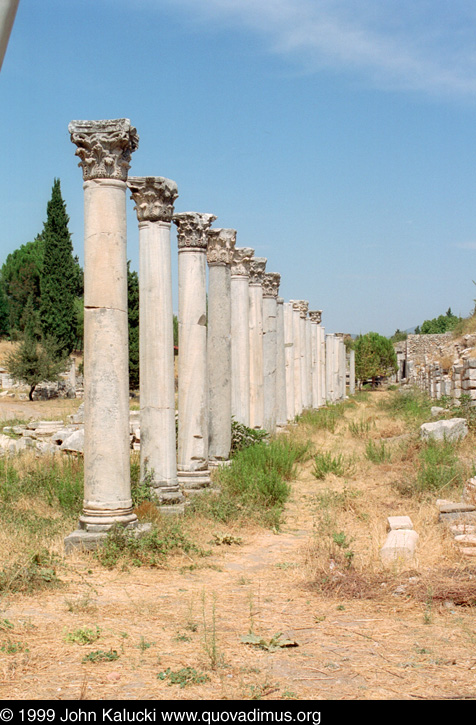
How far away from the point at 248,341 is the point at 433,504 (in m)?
6.82

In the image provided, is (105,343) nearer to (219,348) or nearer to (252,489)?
(252,489)

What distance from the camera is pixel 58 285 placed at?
44.7 metres

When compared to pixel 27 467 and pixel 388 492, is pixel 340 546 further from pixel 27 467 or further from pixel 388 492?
pixel 27 467

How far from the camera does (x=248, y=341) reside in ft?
52.3

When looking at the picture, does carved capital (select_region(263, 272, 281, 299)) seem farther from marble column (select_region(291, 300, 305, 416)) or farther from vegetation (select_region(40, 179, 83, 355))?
vegetation (select_region(40, 179, 83, 355))

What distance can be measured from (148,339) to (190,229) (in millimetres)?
2251

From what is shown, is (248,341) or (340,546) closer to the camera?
(340,546)

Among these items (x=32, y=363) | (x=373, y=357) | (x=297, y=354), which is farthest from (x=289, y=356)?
(x=373, y=357)

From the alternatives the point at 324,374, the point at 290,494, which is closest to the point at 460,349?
the point at 324,374

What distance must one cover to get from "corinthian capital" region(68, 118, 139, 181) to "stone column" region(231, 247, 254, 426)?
6821mm

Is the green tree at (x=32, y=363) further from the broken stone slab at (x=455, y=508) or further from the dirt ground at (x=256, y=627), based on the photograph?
the broken stone slab at (x=455, y=508)

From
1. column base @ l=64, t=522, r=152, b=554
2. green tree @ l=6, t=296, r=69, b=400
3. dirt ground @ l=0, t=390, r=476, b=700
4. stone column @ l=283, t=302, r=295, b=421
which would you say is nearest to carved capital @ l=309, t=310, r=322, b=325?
stone column @ l=283, t=302, r=295, b=421

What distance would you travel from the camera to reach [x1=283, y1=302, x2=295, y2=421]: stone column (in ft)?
79.6

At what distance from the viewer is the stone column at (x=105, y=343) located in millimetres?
8344
